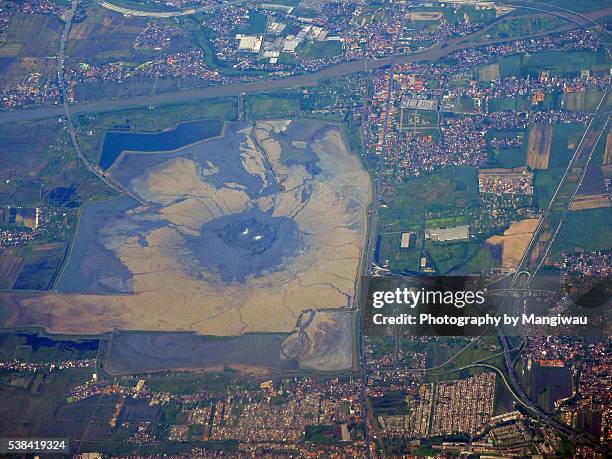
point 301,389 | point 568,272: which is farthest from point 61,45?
point 568,272

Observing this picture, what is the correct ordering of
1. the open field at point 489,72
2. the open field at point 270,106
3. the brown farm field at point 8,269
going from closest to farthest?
1. the brown farm field at point 8,269
2. the open field at point 270,106
3. the open field at point 489,72

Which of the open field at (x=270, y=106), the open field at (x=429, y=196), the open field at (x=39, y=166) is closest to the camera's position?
the open field at (x=429, y=196)

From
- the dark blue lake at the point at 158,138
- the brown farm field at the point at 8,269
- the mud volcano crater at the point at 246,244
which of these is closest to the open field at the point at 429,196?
the mud volcano crater at the point at 246,244

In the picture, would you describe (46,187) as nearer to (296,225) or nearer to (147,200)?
(147,200)

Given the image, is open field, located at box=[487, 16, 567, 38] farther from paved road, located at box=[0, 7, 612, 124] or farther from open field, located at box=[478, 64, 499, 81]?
open field, located at box=[478, 64, 499, 81]

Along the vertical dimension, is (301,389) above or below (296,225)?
below

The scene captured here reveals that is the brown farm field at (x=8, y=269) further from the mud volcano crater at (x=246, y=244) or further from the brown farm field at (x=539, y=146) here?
the brown farm field at (x=539, y=146)
